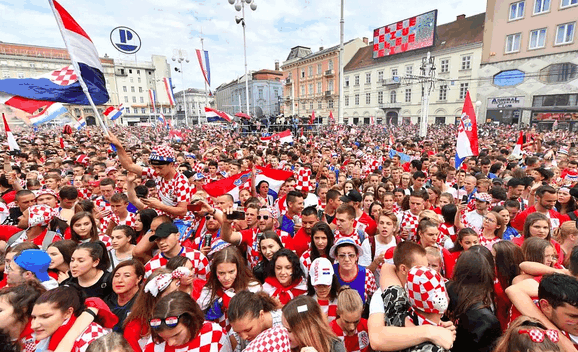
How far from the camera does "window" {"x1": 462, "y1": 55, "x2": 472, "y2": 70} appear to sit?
3309cm

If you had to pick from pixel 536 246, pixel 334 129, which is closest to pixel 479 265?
pixel 536 246

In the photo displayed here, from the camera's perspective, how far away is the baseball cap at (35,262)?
2666mm

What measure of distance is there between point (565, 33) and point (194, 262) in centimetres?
3880

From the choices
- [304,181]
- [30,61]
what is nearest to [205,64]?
[304,181]

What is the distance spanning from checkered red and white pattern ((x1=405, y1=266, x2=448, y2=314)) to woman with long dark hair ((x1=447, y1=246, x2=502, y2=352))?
0.48 m

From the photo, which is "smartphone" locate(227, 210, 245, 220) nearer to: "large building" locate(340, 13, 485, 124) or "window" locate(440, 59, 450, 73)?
"large building" locate(340, 13, 485, 124)

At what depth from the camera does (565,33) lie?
26609 millimetres

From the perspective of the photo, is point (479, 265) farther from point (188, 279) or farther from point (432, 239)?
point (188, 279)

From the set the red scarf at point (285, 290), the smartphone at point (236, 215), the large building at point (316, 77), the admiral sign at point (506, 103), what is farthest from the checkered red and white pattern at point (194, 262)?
the large building at point (316, 77)

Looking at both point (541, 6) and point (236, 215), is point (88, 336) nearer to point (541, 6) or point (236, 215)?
point (236, 215)

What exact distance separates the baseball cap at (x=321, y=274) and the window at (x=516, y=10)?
129 feet

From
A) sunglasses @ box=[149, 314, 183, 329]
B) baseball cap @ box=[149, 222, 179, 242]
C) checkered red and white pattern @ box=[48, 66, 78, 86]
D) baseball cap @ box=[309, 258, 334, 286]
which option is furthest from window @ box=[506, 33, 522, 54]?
sunglasses @ box=[149, 314, 183, 329]

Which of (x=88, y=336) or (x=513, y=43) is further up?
(x=513, y=43)

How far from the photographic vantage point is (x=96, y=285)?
2.93 meters
